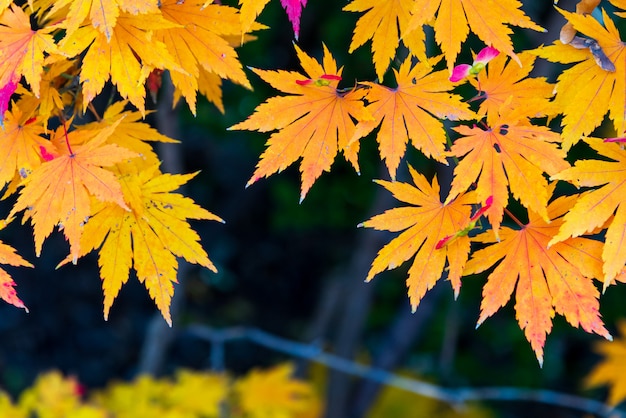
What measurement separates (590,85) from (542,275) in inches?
9.5

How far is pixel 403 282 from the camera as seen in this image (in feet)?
10.7

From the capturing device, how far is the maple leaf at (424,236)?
33.2 inches

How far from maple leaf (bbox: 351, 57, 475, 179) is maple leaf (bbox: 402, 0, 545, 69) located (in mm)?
47

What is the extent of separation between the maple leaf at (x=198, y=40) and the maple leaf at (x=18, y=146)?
20cm

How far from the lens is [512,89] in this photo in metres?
0.86

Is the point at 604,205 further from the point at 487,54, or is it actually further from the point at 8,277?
the point at 8,277

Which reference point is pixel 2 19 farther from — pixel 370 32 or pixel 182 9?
pixel 370 32

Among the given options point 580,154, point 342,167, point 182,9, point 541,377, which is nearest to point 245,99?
point 342,167

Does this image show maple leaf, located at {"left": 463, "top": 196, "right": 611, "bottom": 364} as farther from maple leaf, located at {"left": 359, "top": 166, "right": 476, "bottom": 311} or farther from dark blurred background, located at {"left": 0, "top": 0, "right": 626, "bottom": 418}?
dark blurred background, located at {"left": 0, "top": 0, "right": 626, "bottom": 418}

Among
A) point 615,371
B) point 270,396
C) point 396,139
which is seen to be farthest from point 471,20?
point 615,371

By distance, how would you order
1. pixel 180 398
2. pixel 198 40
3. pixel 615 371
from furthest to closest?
pixel 615 371
pixel 180 398
pixel 198 40

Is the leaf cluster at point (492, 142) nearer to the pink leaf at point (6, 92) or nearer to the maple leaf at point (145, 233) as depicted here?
the maple leaf at point (145, 233)

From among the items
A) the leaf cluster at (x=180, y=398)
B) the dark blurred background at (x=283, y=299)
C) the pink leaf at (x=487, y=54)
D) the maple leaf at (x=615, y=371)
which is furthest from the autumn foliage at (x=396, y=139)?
the maple leaf at (x=615, y=371)

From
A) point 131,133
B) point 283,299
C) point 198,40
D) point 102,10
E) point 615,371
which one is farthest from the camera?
point 283,299
